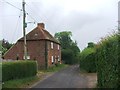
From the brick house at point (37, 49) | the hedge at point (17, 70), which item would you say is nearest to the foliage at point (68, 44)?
the brick house at point (37, 49)

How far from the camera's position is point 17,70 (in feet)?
97.3

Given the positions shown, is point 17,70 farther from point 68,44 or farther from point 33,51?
point 68,44

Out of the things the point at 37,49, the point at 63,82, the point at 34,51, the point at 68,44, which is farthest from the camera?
the point at 68,44

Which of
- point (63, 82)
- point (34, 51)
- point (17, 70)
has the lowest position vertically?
point (63, 82)

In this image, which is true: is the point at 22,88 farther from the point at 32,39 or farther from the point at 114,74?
the point at 32,39

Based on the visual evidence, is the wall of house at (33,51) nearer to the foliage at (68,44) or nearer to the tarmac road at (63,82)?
the tarmac road at (63,82)

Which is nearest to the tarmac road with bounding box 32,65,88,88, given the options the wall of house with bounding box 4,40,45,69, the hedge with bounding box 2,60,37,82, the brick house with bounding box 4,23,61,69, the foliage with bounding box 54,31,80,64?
the hedge with bounding box 2,60,37,82

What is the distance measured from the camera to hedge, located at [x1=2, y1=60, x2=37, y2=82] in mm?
25939

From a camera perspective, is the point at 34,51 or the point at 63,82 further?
the point at 34,51

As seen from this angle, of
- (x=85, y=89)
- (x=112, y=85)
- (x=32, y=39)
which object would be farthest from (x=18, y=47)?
(x=112, y=85)

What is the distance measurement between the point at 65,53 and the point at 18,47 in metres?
34.6

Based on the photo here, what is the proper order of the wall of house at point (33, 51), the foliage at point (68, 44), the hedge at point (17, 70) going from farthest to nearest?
the foliage at point (68, 44)
the wall of house at point (33, 51)
the hedge at point (17, 70)

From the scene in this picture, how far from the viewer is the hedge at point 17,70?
25.9m

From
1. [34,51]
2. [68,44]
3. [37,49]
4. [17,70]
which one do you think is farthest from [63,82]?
[68,44]
